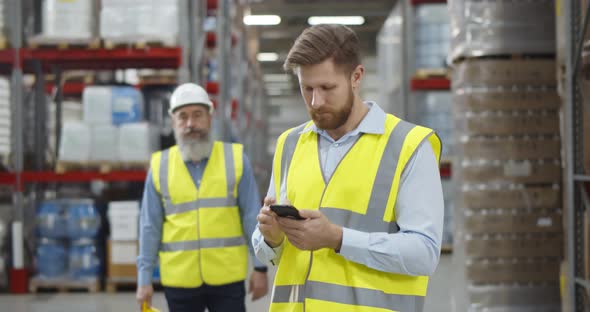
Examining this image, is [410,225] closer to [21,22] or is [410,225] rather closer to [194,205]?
[194,205]

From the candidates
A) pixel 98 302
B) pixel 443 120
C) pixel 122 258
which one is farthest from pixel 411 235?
pixel 443 120

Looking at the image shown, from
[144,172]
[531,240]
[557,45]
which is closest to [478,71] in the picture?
[557,45]

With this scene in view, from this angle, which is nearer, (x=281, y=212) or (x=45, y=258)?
(x=281, y=212)

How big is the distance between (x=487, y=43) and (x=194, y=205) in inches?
125

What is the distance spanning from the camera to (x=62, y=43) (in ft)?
25.3

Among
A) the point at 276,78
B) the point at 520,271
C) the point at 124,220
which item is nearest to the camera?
the point at 520,271

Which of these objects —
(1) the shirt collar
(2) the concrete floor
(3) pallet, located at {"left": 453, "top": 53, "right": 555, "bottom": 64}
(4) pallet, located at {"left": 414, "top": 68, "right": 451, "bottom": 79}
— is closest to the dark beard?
(1) the shirt collar

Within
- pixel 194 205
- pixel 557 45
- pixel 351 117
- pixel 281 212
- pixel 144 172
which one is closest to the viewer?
pixel 281 212

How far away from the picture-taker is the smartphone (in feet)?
5.95

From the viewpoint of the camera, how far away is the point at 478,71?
228 inches

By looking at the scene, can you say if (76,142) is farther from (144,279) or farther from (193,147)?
(144,279)

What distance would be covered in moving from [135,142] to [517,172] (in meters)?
4.03

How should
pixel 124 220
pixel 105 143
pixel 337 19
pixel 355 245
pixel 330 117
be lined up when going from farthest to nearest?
pixel 337 19 → pixel 105 143 → pixel 124 220 → pixel 330 117 → pixel 355 245

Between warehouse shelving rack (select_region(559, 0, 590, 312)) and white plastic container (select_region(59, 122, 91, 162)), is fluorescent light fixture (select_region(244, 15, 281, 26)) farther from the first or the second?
warehouse shelving rack (select_region(559, 0, 590, 312))
